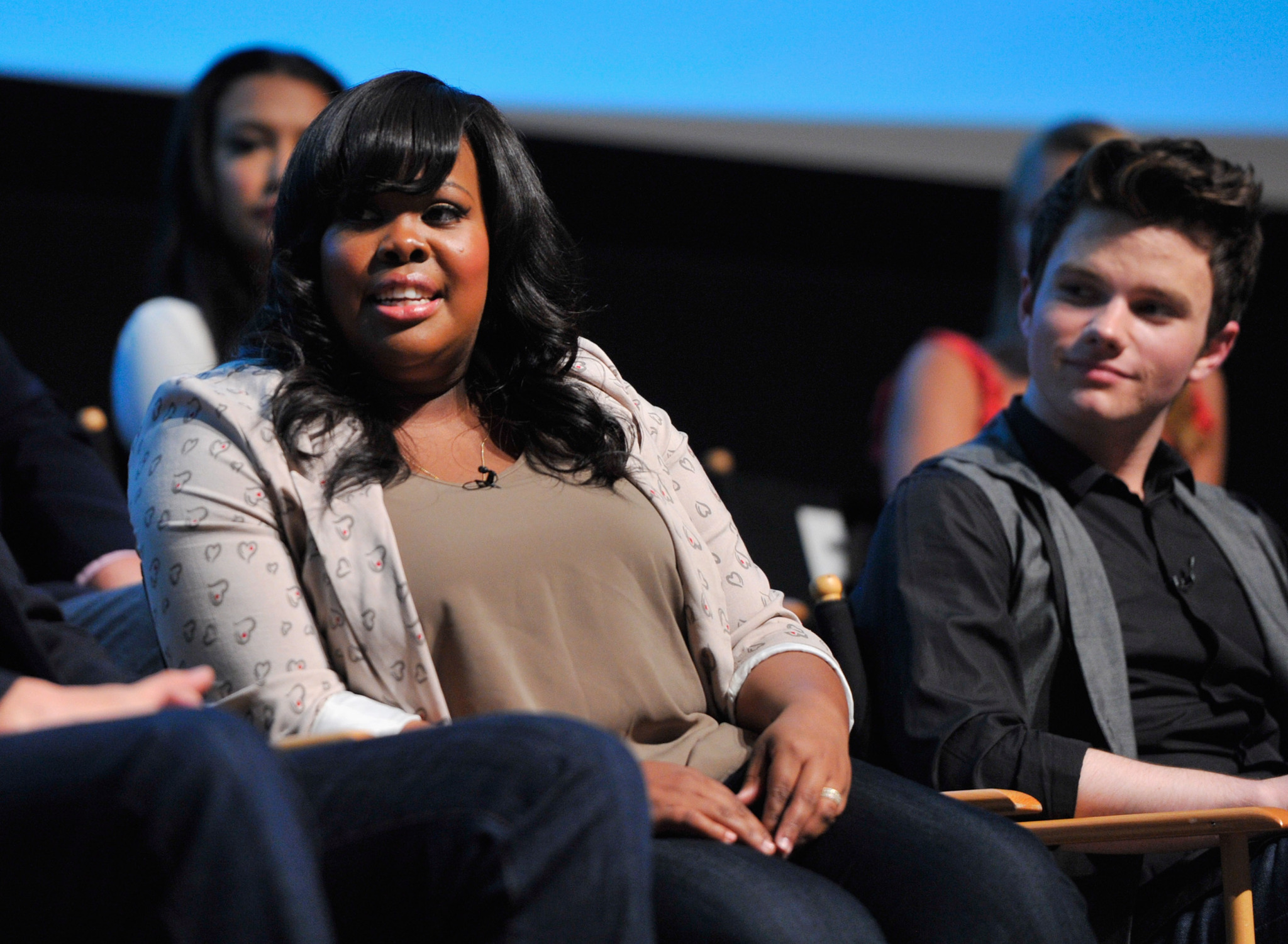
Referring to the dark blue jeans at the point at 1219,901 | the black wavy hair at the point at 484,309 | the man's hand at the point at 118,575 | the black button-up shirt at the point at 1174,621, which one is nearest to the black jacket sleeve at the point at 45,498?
the man's hand at the point at 118,575

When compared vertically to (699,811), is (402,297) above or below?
above

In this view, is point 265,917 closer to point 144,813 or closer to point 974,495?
point 144,813

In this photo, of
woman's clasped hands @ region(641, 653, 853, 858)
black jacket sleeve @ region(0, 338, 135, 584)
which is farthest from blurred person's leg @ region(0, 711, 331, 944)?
black jacket sleeve @ region(0, 338, 135, 584)

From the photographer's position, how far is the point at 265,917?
0.83 meters

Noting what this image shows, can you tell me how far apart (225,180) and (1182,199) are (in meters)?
1.60

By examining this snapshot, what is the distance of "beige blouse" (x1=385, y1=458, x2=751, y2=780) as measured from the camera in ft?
4.45

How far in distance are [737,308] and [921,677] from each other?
226 cm

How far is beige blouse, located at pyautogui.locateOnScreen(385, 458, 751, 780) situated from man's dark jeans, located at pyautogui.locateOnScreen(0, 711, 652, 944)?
1.07 ft

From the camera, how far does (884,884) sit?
1319 millimetres

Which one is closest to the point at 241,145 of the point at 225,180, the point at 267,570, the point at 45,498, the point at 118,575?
the point at 225,180

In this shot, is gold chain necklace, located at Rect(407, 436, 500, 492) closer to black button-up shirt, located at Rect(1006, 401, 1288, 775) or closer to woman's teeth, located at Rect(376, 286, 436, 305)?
woman's teeth, located at Rect(376, 286, 436, 305)

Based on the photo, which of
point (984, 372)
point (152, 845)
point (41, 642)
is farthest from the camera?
point (984, 372)

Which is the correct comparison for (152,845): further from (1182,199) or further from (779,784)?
(1182,199)

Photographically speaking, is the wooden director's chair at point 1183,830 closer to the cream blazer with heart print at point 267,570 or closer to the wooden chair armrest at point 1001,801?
the wooden chair armrest at point 1001,801
